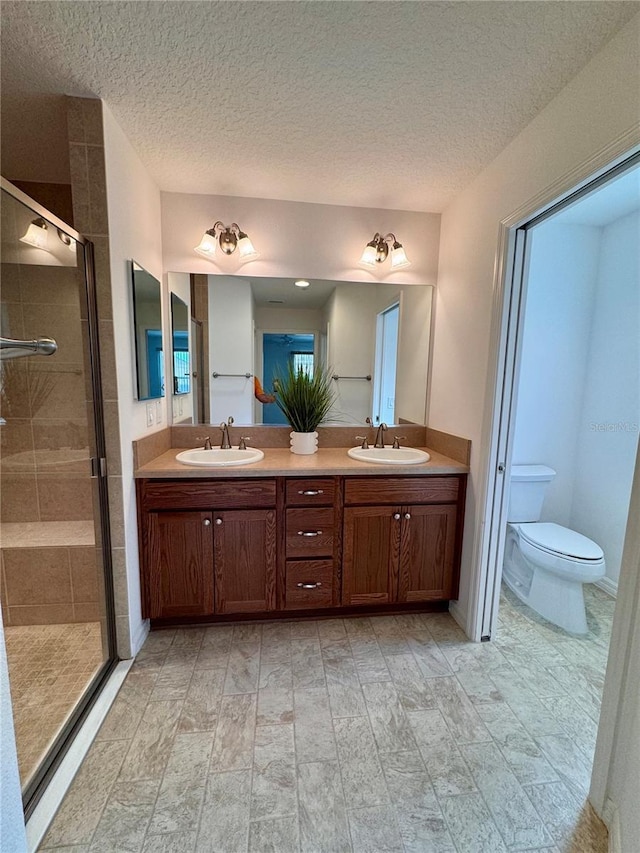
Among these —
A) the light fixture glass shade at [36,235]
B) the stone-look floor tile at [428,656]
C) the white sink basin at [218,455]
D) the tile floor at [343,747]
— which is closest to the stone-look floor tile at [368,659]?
the tile floor at [343,747]

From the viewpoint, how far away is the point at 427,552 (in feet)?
6.58

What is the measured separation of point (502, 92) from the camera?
1.32m

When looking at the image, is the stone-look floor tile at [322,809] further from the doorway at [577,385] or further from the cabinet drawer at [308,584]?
the doorway at [577,385]

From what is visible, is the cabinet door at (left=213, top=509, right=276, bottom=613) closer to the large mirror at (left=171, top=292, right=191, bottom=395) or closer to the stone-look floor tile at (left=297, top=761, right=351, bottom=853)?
the stone-look floor tile at (left=297, top=761, right=351, bottom=853)

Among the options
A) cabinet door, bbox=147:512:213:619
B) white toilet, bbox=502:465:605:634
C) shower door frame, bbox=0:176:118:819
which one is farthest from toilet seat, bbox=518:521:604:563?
shower door frame, bbox=0:176:118:819

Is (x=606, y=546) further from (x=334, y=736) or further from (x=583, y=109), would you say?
(x=583, y=109)

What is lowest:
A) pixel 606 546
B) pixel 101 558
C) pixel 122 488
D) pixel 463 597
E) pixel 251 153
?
pixel 463 597

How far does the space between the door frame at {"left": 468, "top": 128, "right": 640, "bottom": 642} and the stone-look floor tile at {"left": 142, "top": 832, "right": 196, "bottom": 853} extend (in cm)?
144

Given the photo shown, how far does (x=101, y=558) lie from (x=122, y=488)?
1.04ft

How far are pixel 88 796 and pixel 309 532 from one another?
46.7 inches

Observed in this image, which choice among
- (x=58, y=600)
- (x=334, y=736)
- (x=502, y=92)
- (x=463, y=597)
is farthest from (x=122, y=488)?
(x=502, y=92)

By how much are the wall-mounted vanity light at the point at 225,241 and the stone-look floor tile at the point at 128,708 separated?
2.20m

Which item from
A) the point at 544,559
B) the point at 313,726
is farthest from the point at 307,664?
the point at 544,559

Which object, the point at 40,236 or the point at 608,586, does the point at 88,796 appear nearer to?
the point at 40,236
